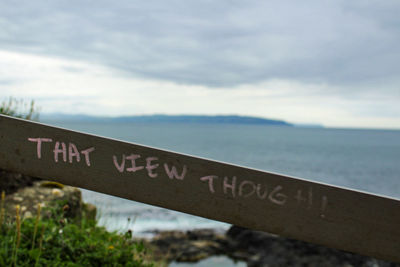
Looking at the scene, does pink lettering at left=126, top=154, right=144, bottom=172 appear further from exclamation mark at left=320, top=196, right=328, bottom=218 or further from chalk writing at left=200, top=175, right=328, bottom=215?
exclamation mark at left=320, top=196, right=328, bottom=218

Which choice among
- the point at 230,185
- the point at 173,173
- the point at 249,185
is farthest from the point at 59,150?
the point at 249,185

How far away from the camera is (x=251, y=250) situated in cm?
1206

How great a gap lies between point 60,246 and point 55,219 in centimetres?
80

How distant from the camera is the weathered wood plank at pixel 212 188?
199 centimetres

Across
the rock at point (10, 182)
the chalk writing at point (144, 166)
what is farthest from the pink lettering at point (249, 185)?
the rock at point (10, 182)

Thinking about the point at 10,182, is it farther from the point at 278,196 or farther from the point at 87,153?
the point at 278,196

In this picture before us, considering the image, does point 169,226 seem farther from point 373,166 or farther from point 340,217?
point 373,166

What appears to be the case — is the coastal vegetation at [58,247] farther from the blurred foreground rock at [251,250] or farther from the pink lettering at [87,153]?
the blurred foreground rock at [251,250]

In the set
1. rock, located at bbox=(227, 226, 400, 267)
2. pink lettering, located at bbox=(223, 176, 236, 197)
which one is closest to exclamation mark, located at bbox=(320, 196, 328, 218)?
pink lettering, located at bbox=(223, 176, 236, 197)

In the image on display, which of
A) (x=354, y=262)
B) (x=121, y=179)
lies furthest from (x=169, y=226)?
(x=121, y=179)

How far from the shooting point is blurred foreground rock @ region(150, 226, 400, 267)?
10.7 meters

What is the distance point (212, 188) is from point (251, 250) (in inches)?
421

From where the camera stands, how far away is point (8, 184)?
5738 mm

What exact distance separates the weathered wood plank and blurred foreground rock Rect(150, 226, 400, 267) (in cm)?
798
